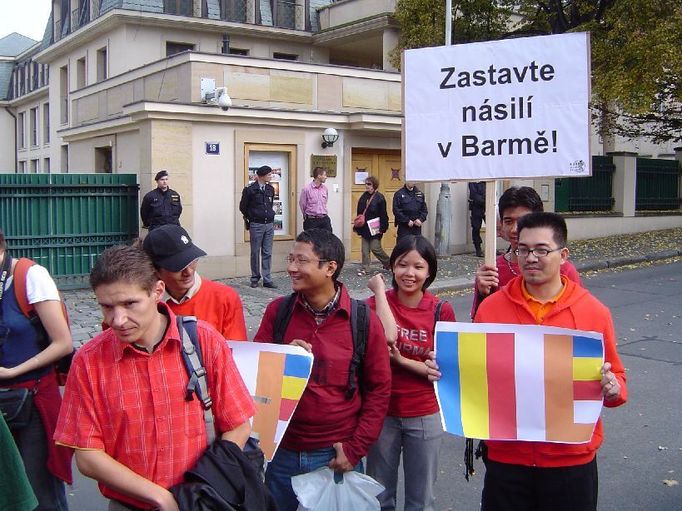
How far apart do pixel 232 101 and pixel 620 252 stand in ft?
30.8

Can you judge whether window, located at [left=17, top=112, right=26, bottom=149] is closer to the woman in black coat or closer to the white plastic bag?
the woman in black coat

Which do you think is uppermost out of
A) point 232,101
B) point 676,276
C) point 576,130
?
point 232,101

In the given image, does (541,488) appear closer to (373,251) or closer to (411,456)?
A: (411,456)

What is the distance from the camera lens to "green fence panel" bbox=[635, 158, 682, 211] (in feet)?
78.8

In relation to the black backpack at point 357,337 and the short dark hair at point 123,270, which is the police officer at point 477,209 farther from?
the short dark hair at point 123,270

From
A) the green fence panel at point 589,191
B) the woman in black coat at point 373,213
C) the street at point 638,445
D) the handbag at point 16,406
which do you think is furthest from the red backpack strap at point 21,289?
the green fence panel at point 589,191

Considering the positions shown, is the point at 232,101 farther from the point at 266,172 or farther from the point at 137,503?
the point at 137,503

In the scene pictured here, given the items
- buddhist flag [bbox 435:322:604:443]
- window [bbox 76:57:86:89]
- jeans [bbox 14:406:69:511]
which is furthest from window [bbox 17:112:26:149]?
buddhist flag [bbox 435:322:604:443]

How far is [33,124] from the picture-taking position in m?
42.5

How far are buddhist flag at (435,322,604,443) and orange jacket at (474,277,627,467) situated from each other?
0.06m

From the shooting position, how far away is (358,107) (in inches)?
666

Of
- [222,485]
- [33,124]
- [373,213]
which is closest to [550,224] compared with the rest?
[222,485]

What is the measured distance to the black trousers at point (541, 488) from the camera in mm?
3062

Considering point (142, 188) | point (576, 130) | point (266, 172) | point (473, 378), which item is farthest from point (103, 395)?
point (142, 188)
